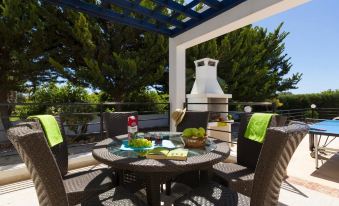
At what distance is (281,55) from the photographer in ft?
44.3

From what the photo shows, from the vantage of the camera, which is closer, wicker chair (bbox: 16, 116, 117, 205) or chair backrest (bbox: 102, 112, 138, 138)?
wicker chair (bbox: 16, 116, 117, 205)

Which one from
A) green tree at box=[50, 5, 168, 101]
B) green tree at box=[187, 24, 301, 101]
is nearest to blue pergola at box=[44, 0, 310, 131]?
green tree at box=[50, 5, 168, 101]

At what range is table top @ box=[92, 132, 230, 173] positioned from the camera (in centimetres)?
128

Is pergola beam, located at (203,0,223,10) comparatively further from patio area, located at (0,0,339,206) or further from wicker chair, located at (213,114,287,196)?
wicker chair, located at (213,114,287,196)

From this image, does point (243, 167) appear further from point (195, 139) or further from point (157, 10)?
point (157, 10)

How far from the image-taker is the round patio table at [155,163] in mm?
1286

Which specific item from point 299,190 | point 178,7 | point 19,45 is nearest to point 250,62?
point 178,7

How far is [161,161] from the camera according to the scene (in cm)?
136

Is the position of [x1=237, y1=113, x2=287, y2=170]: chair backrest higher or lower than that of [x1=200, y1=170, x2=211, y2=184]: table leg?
higher

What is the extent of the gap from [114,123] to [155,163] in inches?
55.6

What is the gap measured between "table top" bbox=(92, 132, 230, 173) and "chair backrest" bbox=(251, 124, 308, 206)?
0.39 meters

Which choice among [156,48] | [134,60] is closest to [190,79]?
[156,48]

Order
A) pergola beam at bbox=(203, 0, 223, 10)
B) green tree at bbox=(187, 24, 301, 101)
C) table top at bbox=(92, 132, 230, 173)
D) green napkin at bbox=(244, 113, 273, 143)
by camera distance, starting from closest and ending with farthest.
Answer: table top at bbox=(92, 132, 230, 173) < green napkin at bbox=(244, 113, 273, 143) < pergola beam at bbox=(203, 0, 223, 10) < green tree at bbox=(187, 24, 301, 101)

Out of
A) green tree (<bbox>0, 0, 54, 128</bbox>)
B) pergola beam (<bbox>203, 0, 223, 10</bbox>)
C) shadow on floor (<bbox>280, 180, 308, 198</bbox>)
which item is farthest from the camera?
green tree (<bbox>0, 0, 54, 128</bbox>)
